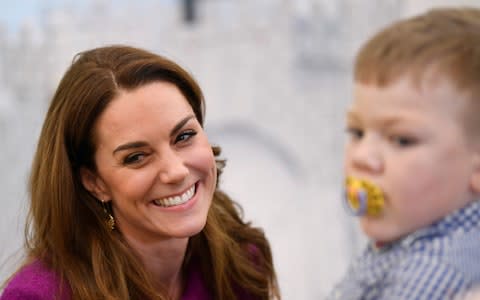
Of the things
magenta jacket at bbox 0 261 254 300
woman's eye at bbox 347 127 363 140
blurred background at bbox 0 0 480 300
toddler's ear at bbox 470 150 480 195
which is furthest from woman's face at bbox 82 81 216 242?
blurred background at bbox 0 0 480 300

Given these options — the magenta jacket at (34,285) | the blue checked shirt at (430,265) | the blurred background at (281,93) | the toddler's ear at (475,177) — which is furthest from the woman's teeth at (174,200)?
the blurred background at (281,93)

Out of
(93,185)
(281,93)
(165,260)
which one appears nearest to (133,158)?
(93,185)

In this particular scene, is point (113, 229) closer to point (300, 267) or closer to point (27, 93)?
point (27, 93)

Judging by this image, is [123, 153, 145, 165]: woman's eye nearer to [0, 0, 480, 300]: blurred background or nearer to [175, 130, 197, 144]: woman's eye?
[175, 130, 197, 144]: woman's eye

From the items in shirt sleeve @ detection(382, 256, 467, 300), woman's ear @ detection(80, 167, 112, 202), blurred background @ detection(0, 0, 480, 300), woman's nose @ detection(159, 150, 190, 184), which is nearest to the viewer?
shirt sleeve @ detection(382, 256, 467, 300)

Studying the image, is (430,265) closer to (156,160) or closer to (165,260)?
(156,160)

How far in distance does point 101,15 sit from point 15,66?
1.26 ft

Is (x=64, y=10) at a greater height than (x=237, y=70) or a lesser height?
greater

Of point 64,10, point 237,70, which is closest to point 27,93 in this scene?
point 64,10

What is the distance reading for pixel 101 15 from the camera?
267 centimetres

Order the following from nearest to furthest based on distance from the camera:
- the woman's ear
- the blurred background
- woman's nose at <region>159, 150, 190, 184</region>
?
1. woman's nose at <region>159, 150, 190, 184</region>
2. the woman's ear
3. the blurred background

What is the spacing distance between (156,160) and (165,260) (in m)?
0.27

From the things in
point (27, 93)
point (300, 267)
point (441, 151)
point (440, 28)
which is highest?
point (440, 28)

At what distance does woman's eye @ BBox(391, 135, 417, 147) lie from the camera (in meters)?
0.74
